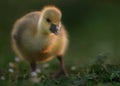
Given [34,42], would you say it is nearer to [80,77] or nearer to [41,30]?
[41,30]

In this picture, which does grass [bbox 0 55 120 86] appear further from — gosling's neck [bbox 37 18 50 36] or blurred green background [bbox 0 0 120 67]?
blurred green background [bbox 0 0 120 67]

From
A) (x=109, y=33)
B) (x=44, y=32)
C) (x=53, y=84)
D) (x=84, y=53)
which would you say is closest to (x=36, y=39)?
(x=44, y=32)

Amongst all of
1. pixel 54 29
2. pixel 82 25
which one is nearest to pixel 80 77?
pixel 54 29

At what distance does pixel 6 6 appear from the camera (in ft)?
29.5

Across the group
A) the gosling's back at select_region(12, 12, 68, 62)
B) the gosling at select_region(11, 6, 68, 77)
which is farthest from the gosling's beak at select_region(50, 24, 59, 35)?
the gosling's back at select_region(12, 12, 68, 62)

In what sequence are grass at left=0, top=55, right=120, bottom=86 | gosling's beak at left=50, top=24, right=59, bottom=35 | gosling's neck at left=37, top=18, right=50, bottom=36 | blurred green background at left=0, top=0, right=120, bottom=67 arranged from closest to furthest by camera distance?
grass at left=0, top=55, right=120, bottom=86
gosling's beak at left=50, top=24, right=59, bottom=35
gosling's neck at left=37, top=18, right=50, bottom=36
blurred green background at left=0, top=0, right=120, bottom=67

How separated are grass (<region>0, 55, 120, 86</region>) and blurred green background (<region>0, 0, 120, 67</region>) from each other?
713mm

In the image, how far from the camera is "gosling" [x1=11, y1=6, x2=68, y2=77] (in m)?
5.34

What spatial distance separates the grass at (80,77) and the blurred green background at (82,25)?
2.34 feet

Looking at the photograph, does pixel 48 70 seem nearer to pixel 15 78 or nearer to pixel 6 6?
pixel 15 78

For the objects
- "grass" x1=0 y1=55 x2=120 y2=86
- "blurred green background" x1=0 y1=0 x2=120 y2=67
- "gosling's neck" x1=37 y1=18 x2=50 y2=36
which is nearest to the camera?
"grass" x1=0 y1=55 x2=120 y2=86

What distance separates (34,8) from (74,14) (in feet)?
1.63

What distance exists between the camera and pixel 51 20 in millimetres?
5332

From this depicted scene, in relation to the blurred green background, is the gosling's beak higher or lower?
lower
